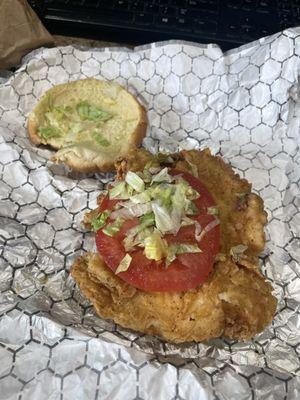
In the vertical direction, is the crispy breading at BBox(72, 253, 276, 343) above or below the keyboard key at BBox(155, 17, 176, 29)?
below

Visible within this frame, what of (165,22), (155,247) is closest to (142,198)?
(155,247)

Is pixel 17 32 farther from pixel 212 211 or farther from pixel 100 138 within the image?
pixel 212 211

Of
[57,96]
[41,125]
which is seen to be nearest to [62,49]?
[57,96]

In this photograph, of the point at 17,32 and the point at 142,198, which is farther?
the point at 17,32

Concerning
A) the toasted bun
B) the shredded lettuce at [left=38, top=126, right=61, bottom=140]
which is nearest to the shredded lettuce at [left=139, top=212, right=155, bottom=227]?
the toasted bun

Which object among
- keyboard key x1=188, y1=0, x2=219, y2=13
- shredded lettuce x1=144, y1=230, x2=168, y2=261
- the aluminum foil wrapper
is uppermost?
keyboard key x1=188, y1=0, x2=219, y2=13

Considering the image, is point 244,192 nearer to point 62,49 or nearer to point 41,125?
point 41,125

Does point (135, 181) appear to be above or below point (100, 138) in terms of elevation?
above

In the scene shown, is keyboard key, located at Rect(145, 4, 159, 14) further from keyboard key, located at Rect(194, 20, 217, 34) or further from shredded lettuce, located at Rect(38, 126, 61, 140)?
shredded lettuce, located at Rect(38, 126, 61, 140)
